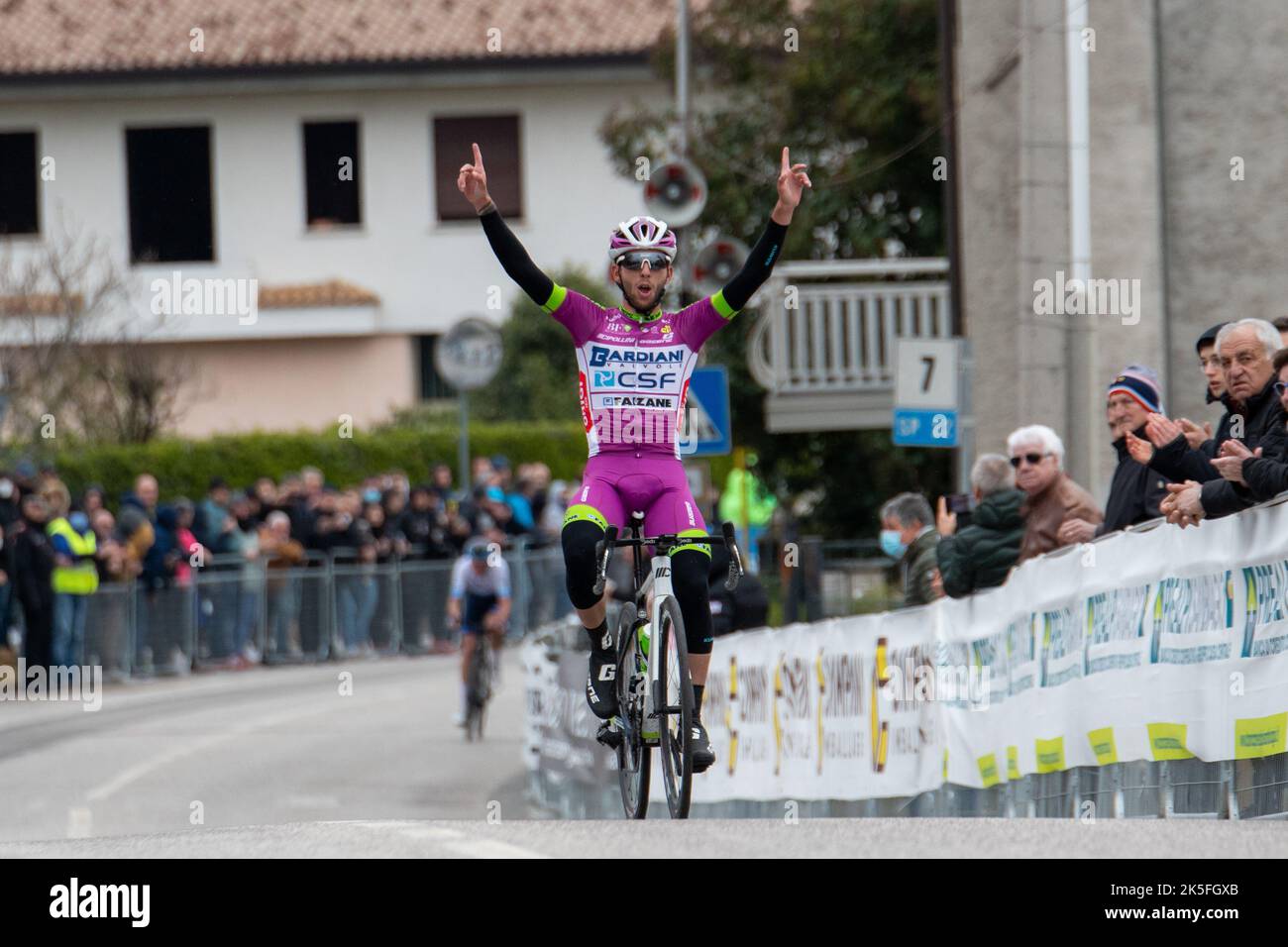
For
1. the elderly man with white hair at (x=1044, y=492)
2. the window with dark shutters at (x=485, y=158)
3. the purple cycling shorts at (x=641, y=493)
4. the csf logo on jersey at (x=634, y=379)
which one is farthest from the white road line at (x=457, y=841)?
the window with dark shutters at (x=485, y=158)

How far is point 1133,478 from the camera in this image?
1123 centimetres

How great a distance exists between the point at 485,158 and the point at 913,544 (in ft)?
114

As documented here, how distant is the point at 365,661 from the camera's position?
29.6 metres

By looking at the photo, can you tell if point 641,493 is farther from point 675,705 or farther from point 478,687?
point 478,687

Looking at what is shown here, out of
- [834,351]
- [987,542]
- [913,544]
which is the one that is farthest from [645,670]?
[834,351]

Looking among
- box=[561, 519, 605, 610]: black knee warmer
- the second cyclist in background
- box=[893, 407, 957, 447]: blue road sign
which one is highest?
box=[893, 407, 957, 447]: blue road sign

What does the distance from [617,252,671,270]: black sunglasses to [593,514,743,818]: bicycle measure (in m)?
1.00

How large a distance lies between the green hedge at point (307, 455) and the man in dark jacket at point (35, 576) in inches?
371

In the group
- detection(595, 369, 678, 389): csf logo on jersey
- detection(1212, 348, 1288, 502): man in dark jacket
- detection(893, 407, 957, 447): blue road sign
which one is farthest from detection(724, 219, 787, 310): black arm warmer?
detection(893, 407, 957, 447): blue road sign

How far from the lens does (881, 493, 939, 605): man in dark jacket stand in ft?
44.5

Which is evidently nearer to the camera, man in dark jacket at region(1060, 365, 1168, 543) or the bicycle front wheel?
man in dark jacket at region(1060, 365, 1168, 543)

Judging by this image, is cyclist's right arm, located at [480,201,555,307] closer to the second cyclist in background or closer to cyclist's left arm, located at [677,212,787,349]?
cyclist's left arm, located at [677,212,787,349]

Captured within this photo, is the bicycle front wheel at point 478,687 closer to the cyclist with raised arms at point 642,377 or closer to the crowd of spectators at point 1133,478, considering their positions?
the crowd of spectators at point 1133,478

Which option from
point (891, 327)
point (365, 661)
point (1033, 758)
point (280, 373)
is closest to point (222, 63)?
point (280, 373)
